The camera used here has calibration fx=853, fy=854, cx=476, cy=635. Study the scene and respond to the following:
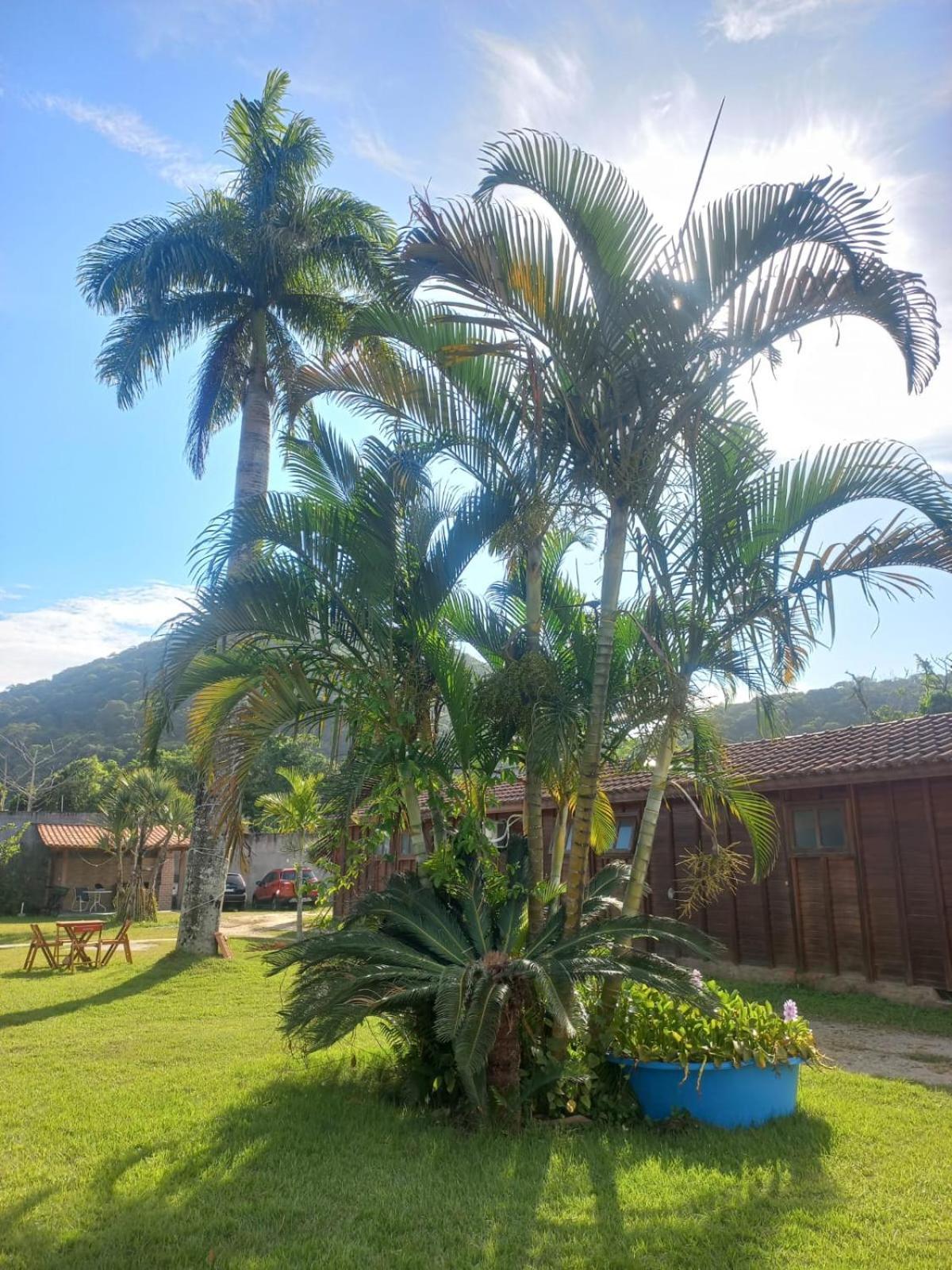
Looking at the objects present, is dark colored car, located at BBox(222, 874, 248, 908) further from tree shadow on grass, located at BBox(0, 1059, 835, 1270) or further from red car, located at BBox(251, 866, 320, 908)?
tree shadow on grass, located at BBox(0, 1059, 835, 1270)

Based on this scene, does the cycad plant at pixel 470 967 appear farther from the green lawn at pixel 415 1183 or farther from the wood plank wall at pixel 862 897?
the wood plank wall at pixel 862 897

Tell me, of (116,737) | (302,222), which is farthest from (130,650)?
(302,222)

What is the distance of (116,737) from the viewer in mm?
51938

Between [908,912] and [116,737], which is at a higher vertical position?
[116,737]

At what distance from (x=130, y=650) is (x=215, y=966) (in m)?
65.6

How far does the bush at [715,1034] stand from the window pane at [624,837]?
302 inches

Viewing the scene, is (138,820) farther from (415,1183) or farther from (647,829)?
(415,1183)

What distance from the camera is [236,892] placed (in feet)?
103

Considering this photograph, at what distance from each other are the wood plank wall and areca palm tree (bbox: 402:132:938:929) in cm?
486

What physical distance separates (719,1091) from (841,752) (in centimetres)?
684

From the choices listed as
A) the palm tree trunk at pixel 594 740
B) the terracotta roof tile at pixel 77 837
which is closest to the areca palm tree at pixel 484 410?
the palm tree trunk at pixel 594 740

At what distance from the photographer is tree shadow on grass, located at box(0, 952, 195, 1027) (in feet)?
30.0

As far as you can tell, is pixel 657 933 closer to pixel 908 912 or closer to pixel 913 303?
pixel 913 303

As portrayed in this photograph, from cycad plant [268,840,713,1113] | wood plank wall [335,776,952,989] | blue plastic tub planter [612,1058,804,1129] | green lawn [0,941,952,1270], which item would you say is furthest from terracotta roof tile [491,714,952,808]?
green lawn [0,941,952,1270]
